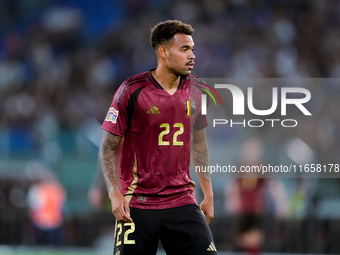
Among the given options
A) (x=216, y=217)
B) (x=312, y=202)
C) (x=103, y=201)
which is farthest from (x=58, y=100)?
(x=312, y=202)

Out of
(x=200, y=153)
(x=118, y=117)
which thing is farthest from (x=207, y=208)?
(x=118, y=117)

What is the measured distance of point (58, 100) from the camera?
1191 cm

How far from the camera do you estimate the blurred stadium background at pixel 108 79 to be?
888 cm

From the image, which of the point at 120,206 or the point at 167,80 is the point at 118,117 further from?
the point at 120,206

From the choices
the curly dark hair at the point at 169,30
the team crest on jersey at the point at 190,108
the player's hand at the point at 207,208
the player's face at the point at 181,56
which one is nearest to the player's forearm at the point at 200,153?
the player's hand at the point at 207,208

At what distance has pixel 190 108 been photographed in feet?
12.4

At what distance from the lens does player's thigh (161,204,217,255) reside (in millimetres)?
3510

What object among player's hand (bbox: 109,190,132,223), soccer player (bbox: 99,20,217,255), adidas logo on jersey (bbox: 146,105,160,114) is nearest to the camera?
player's hand (bbox: 109,190,132,223)

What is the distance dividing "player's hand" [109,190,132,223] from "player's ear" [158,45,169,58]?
1.07m

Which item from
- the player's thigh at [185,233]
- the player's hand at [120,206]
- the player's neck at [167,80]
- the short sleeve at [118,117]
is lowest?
the player's thigh at [185,233]

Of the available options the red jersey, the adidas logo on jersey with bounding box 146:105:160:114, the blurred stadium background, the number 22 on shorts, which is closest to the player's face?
the red jersey

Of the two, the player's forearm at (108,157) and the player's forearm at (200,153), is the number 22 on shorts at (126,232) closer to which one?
the player's forearm at (108,157)

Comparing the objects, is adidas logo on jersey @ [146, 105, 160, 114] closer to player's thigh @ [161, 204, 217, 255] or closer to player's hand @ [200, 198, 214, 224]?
player's thigh @ [161, 204, 217, 255]

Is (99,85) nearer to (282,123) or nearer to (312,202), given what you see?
(282,123)
